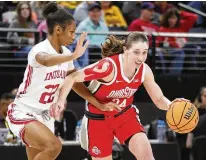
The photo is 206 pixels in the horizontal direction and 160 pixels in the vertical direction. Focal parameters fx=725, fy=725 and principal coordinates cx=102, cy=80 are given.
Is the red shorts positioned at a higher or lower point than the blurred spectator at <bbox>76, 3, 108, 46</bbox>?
lower

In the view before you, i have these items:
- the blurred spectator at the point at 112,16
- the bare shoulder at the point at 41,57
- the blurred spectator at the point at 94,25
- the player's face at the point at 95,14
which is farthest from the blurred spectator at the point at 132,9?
the bare shoulder at the point at 41,57

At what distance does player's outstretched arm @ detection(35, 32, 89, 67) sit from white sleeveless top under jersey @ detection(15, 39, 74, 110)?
0.43 ft

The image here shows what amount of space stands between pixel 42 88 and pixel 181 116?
141 centimetres

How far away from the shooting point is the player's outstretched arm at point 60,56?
21.8ft

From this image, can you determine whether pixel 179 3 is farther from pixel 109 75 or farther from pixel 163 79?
pixel 109 75

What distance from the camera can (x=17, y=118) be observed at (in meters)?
7.18

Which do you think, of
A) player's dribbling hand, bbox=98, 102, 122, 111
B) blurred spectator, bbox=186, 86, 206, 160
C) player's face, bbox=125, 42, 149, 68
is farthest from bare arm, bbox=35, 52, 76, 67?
blurred spectator, bbox=186, 86, 206, 160

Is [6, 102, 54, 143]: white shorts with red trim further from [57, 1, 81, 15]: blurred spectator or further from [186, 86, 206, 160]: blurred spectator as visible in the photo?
[57, 1, 81, 15]: blurred spectator

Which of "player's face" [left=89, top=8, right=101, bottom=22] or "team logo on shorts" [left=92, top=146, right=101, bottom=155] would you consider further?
"player's face" [left=89, top=8, right=101, bottom=22]

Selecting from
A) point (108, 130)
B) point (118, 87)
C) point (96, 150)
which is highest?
point (118, 87)

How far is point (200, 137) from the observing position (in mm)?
9805

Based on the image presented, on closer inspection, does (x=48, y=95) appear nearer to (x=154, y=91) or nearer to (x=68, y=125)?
(x=154, y=91)

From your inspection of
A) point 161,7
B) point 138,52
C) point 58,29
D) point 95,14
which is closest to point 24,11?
point 95,14

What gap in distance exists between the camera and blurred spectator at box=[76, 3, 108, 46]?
11.4 meters
